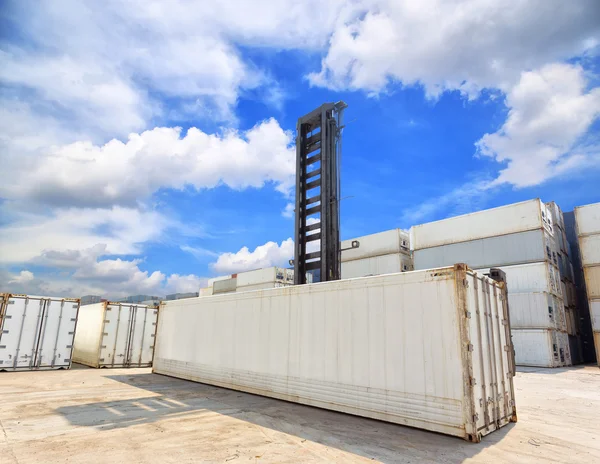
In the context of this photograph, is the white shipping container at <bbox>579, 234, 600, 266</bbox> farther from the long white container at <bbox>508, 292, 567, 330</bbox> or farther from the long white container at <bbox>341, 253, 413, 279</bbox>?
the long white container at <bbox>341, 253, 413, 279</bbox>

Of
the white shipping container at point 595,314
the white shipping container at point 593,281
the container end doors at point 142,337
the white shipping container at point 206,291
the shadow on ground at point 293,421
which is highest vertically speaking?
the white shipping container at point 206,291

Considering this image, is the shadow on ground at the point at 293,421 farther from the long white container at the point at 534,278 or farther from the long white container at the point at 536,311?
the long white container at the point at 534,278

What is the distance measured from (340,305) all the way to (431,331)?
2.17 meters

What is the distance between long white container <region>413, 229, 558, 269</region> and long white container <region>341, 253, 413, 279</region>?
2.29 m

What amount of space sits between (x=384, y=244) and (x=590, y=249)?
1494cm

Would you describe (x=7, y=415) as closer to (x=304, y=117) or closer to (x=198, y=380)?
(x=198, y=380)

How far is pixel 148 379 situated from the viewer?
41.4 feet

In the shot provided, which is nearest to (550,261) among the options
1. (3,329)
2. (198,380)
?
(198,380)

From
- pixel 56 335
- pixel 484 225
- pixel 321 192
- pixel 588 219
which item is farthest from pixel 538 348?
pixel 56 335

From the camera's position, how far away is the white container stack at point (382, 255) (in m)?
32.2

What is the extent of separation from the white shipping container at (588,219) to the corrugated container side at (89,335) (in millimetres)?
30480

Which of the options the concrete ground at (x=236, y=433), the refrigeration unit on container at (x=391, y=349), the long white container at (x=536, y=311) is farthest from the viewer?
the long white container at (x=536, y=311)

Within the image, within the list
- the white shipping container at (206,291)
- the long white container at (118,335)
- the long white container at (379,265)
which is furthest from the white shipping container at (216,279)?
the long white container at (118,335)

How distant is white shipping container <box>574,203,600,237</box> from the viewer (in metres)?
24.9
